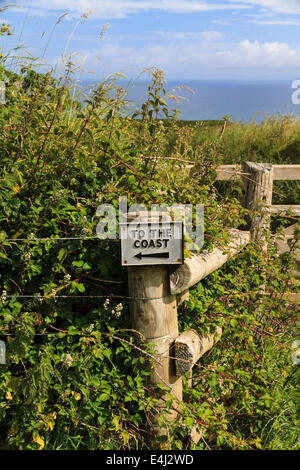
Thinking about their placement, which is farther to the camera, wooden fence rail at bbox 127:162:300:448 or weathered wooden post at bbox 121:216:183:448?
wooden fence rail at bbox 127:162:300:448

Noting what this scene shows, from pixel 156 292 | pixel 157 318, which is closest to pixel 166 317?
pixel 157 318

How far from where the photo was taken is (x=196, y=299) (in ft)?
10.2

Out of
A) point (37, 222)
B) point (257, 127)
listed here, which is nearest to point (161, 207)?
point (37, 222)

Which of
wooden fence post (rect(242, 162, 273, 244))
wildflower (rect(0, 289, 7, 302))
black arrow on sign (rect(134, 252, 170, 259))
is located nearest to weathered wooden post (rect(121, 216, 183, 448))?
black arrow on sign (rect(134, 252, 170, 259))

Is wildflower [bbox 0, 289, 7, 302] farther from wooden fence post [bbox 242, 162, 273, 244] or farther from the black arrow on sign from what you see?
wooden fence post [bbox 242, 162, 273, 244]

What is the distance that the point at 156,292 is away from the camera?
2.68 meters

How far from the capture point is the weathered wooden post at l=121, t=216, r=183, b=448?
8.34ft

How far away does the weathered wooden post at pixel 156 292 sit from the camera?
8.34ft

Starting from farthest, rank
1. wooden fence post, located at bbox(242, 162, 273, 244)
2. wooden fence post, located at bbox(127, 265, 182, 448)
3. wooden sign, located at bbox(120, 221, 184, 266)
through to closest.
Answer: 1. wooden fence post, located at bbox(242, 162, 273, 244)
2. wooden fence post, located at bbox(127, 265, 182, 448)
3. wooden sign, located at bbox(120, 221, 184, 266)
